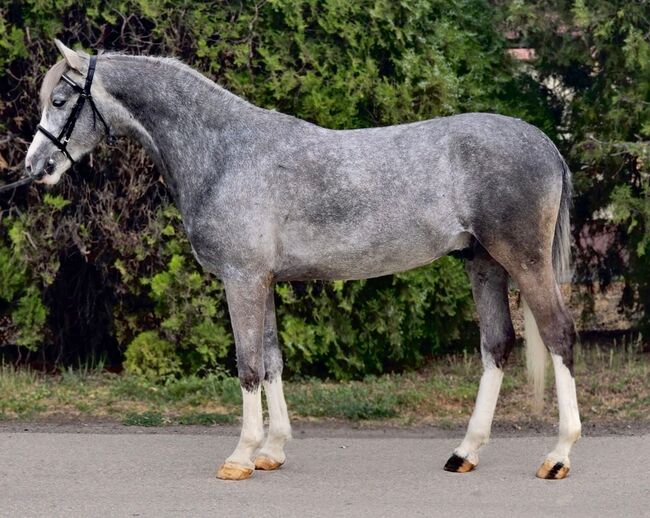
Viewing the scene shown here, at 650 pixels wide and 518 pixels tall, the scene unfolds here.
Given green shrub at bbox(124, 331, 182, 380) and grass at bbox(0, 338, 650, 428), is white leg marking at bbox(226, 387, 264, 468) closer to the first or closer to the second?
grass at bbox(0, 338, 650, 428)

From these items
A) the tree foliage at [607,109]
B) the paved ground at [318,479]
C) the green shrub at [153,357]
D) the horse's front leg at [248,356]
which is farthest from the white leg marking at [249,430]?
the tree foliage at [607,109]

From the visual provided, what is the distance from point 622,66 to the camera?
8.86m

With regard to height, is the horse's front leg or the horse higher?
the horse

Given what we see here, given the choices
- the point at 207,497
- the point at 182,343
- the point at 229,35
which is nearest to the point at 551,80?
the point at 229,35

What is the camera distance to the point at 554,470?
618 centimetres

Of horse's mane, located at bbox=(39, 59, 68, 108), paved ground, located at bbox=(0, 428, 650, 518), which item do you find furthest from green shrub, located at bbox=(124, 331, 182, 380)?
horse's mane, located at bbox=(39, 59, 68, 108)

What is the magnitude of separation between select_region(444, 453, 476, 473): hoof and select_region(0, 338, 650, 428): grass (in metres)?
1.12

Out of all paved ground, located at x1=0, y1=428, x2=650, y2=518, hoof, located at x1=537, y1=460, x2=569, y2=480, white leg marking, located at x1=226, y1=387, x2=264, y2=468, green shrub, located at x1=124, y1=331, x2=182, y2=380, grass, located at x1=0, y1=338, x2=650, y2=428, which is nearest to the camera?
paved ground, located at x1=0, y1=428, x2=650, y2=518

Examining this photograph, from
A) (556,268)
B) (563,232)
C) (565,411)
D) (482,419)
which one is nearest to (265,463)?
(482,419)

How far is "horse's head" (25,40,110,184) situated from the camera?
629 centimetres

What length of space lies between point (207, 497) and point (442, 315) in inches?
131

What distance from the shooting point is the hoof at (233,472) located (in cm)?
625

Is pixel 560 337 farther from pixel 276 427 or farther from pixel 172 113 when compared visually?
pixel 172 113

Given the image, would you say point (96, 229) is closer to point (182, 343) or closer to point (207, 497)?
point (182, 343)
